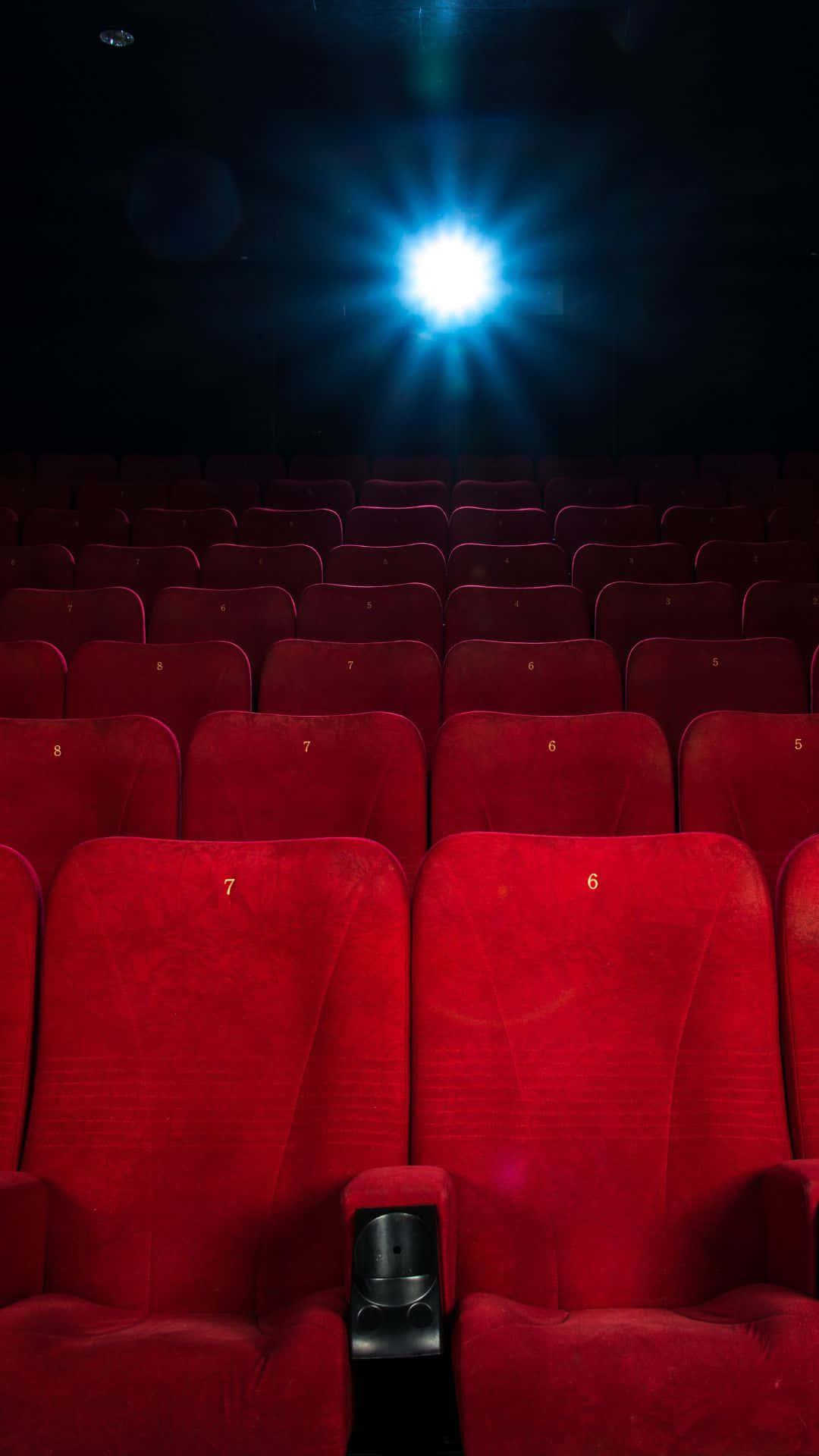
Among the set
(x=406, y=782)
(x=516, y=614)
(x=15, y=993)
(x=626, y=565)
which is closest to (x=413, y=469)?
(x=626, y=565)

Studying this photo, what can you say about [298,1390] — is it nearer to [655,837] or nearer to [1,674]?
[655,837]

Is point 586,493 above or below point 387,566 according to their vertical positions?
above

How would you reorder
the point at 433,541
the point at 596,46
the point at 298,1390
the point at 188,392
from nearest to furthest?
the point at 298,1390 → the point at 433,541 → the point at 596,46 → the point at 188,392

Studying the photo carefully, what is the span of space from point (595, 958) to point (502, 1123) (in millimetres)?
66

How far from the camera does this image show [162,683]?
29.3 inches

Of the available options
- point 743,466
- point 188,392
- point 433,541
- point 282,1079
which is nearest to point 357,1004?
point 282,1079

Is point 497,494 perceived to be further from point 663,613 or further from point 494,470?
point 663,613

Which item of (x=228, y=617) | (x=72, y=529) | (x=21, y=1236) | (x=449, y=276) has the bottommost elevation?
(x=21, y=1236)

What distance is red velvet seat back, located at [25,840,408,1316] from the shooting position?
1.14 ft

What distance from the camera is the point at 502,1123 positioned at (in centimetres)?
36

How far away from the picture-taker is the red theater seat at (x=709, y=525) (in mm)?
1256

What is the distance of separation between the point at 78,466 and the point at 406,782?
1.30 m

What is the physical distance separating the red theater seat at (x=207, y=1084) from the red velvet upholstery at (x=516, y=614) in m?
0.54

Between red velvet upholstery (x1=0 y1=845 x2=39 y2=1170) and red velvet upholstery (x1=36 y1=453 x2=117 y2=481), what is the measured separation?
51.8 inches
